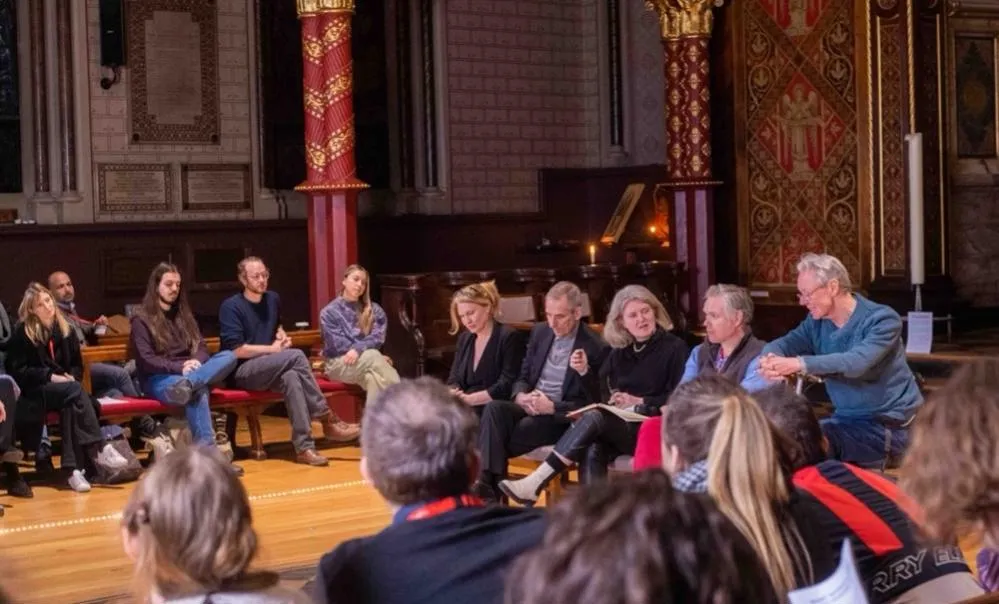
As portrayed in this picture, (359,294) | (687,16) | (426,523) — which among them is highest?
(687,16)

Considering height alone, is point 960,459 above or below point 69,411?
above

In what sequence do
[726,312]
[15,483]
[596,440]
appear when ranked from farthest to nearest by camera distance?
1. [15,483]
2. [596,440]
3. [726,312]

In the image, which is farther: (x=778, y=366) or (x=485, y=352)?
(x=485, y=352)

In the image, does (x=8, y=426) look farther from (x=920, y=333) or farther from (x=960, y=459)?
(x=960, y=459)

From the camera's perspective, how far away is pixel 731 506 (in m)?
2.71

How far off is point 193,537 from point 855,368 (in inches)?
146

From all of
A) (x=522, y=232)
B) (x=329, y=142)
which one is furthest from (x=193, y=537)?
(x=522, y=232)

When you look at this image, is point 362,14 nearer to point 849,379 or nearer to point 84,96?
point 84,96

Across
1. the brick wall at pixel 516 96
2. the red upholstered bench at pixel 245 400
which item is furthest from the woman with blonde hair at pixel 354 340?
the brick wall at pixel 516 96

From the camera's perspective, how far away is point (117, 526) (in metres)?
6.24

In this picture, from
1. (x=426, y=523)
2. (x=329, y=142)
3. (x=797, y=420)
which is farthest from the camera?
(x=329, y=142)

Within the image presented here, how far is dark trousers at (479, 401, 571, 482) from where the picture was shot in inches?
263

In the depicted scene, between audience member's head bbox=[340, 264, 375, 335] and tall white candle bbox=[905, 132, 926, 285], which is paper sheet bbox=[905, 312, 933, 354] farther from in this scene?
audience member's head bbox=[340, 264, 375, 335]

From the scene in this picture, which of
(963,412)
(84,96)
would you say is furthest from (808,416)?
(84,96)
